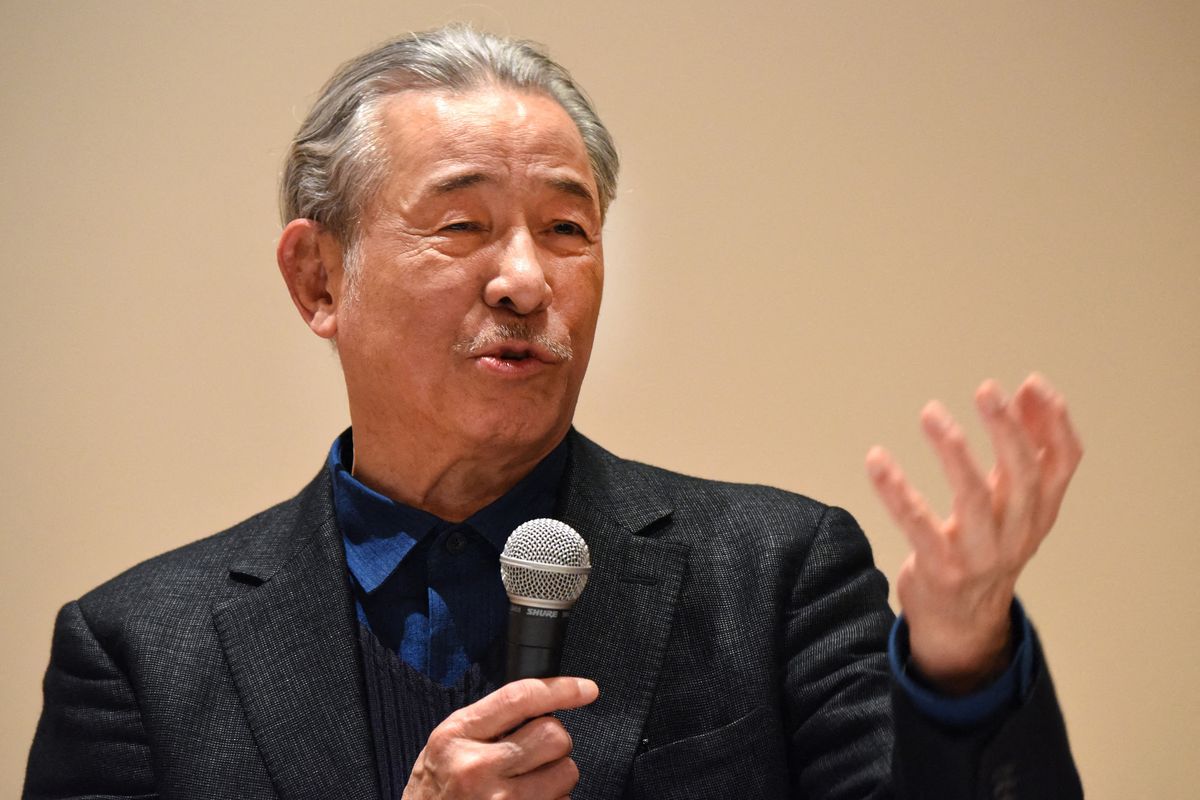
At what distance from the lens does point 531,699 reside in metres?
1.45

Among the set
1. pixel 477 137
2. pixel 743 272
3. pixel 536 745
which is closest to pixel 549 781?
pixel 536 745

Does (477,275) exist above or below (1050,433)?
above

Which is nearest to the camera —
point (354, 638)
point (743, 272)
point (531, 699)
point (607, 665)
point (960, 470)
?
point (960, 470)

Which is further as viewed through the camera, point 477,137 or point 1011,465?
point 477,137

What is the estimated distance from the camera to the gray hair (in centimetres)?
217

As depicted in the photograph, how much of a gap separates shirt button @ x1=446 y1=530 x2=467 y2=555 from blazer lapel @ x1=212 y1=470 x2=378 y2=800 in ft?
0.59

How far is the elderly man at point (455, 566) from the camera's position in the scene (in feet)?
6.24

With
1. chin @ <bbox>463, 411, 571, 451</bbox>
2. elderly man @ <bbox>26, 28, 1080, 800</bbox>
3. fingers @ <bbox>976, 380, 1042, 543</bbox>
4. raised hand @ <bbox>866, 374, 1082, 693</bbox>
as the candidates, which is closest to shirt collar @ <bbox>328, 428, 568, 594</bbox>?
elderly man @ <bbox>26, 28, 1080, 800</bbox>

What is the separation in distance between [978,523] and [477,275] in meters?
0.95

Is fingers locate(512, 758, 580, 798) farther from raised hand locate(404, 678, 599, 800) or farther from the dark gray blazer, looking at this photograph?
the dark gray blazer

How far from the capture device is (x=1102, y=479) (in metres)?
2.96

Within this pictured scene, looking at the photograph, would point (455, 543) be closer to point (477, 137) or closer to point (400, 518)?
point (400, 518)

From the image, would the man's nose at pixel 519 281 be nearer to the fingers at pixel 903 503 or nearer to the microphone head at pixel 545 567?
the microphone head at pixel 545 567

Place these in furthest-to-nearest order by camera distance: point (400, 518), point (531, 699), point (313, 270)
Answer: point (313, 270)
point (400, 518)
point (531, 699)
